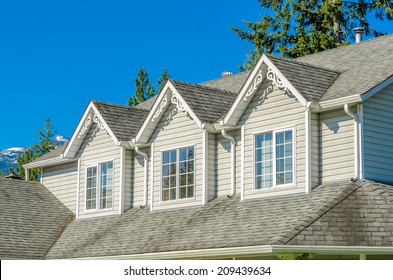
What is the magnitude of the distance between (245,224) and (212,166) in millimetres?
3829

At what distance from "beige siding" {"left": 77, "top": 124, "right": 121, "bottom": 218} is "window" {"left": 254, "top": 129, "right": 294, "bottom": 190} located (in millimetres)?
6170

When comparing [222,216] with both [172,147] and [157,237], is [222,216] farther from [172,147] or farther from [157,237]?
[172,147]

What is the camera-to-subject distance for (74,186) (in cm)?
3131

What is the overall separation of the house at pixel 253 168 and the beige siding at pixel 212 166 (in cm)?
3

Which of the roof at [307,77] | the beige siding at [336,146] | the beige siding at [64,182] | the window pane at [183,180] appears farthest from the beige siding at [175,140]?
the beige siding at [64,182]

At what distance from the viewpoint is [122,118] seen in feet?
96.4

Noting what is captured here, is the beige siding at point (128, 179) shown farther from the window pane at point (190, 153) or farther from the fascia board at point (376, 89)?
the fascia board at point (376, 89)

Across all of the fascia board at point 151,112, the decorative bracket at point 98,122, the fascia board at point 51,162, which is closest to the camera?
the fascia board at point 151,112

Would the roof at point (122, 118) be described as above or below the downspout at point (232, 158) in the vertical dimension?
above

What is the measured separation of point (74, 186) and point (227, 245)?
11342mm

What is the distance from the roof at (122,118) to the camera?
28.6 m

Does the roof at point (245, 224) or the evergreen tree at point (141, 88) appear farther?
the evergreen tree at point (141, 88)

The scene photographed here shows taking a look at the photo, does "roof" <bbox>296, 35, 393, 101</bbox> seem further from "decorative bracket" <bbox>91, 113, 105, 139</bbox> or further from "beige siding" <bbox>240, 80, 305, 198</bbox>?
"decorative bracket" <bbox>91, 113, 105, 139</bbox>

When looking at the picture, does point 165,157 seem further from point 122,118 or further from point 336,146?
point 336,146
